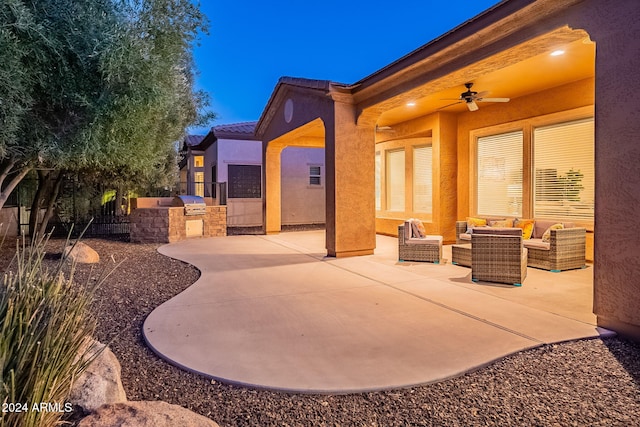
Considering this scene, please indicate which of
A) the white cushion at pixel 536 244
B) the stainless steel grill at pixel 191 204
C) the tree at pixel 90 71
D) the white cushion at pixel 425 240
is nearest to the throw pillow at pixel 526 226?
the white cushion at pixel 536 244

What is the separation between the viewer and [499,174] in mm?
9578

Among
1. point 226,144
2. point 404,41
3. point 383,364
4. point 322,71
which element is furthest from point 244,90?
point 383,364

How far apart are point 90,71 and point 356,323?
394 cm

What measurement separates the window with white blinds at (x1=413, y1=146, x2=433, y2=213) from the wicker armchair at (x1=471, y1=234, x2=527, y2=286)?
5.08m

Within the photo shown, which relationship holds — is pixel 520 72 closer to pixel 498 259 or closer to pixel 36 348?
pixel 498 259

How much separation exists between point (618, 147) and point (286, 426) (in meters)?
3.79

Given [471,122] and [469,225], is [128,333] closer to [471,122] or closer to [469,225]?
[469,225]

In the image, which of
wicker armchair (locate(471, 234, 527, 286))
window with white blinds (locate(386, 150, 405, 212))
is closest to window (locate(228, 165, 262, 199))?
window with white blinds (locate(386, 150, 405, 212))

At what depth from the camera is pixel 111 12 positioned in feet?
14.3

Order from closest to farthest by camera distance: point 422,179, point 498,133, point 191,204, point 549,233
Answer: point 549,233 → point 498,133 → point 422,179 → point 191,204

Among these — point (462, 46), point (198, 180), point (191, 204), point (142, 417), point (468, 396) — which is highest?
point (462, 46)

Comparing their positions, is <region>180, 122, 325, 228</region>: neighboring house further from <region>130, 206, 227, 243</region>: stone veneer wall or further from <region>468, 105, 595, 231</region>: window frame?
<region>468, 105, 595, 231</region>: window frame

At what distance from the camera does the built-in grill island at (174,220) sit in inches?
440

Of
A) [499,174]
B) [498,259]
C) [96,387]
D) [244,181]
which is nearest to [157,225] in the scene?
[244,181]
